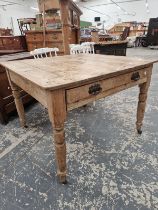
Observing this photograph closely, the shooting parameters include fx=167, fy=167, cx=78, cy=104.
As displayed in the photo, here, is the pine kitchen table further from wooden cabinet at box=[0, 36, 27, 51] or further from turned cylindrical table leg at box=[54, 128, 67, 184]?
wooden cabinet at box=[0, 36, 27, 51]

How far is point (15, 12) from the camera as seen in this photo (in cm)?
1519

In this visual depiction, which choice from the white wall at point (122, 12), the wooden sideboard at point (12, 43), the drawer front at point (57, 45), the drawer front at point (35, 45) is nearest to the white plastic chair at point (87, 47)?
the drawer front at point (57, 45)

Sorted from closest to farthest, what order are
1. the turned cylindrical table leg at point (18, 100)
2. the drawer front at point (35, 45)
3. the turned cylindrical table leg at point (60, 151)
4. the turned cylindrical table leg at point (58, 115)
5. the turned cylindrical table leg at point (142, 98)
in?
the turned cylindrical table leg at point (58, 115)
the turned cylindrical table leg at point (60, 151)
the turned cylindrical table leg at point (142, 98)
the turned cylindrical table leg at point (18, 100)
the drawer front at point (35, 45)

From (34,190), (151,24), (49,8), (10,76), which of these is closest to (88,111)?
(10,76)

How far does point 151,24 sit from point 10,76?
1035 cm

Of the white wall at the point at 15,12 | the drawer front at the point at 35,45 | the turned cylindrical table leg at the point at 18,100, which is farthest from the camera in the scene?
the white wall at the point at 15,12

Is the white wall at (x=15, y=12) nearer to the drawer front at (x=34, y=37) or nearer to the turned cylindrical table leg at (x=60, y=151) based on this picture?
the drawer front at (x=34, y=37)

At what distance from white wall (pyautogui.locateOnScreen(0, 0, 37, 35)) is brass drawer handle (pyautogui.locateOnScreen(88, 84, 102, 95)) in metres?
15.9

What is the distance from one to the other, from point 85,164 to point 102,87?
662 mm

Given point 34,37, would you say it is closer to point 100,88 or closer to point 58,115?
point 100,88

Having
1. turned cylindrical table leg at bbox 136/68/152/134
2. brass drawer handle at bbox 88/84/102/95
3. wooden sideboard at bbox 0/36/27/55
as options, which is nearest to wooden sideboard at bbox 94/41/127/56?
wooden sideboard at bbox 0/36/27/55

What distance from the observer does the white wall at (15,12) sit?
1415 centimetres

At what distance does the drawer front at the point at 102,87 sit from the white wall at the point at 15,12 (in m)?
15.8

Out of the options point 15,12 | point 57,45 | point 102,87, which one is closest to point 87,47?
point 57,45
